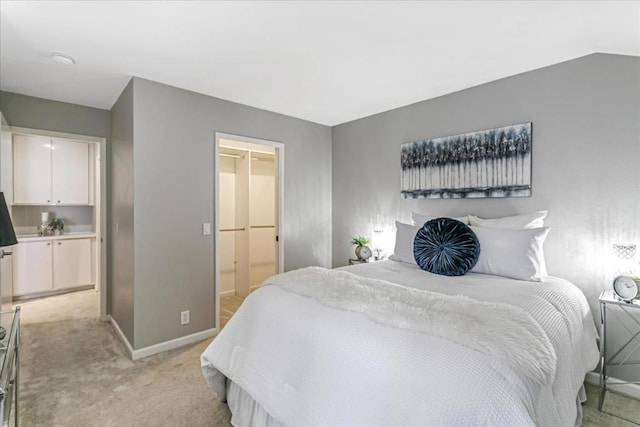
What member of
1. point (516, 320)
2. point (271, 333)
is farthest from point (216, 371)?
point (516, 320)

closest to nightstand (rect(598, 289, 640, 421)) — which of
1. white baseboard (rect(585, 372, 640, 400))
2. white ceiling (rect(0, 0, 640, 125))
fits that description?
white baseboard (rect(585, 372, 640, 400))

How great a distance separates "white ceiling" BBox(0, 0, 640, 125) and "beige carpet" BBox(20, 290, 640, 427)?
2485mm

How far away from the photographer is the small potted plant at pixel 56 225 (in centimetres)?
497

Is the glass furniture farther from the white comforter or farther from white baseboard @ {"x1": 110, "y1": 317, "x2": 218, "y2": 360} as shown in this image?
white baseboard @ {"x1": 110, "y1": 317, "x2": 218, "y2": 360}

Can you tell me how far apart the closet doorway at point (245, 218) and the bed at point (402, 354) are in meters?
2.55

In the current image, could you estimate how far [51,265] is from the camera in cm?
473

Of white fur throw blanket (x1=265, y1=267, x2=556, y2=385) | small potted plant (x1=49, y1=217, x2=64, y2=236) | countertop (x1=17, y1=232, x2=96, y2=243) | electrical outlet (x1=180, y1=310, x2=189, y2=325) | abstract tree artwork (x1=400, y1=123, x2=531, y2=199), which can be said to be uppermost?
abstract tree artwork (x1=400, y1=123, x2=531, y2=199)

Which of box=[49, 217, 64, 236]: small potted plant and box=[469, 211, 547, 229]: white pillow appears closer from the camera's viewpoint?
box=[469, 211, 547, 229]: white pillow

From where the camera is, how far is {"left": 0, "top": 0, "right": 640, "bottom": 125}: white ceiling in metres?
1.87

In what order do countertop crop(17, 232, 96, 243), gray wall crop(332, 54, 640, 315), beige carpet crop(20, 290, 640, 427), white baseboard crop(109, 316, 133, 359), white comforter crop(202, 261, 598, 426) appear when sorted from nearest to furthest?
1. white comforter crop(202, 261, 598, 426)
2. beige carpet crop(20, 290, 640, 427)
3. gray wall crop(332, 54, 640, 315)
4. white baseboard crop(109, 316, 133, 359)
5. countertop crop(17, 232, 96, 243)

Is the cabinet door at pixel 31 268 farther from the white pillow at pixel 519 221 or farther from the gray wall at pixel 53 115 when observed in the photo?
the white pillow at pixel 519 221

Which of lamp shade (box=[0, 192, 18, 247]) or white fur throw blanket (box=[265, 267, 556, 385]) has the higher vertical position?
lamp shade (box=[0, 192, 18, 247])

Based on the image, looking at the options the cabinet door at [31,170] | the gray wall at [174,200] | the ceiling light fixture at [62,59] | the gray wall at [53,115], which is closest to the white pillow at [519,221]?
the gray wall at [174,200]

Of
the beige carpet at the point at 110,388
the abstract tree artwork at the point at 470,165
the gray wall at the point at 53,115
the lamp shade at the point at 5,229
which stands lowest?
the beige carpet at the point at 110,388
